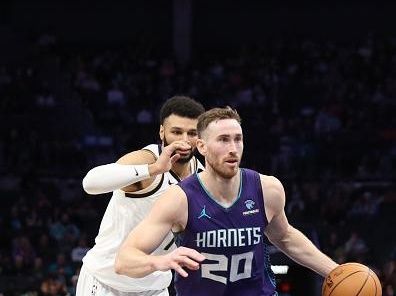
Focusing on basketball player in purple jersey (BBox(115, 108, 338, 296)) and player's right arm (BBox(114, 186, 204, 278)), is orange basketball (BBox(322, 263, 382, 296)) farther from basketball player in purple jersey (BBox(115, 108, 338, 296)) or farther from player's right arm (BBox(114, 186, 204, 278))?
player's right arm (BBox(114, 186, 204, 278))

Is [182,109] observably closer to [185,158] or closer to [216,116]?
[185,158]

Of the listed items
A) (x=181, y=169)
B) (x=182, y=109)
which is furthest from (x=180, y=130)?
(x=181, y=169)

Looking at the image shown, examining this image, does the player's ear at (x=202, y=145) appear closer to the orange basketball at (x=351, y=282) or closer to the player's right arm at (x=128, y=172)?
the player's right arm at (x=128, y=172)

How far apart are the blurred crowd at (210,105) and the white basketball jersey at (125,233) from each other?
17.2 feet

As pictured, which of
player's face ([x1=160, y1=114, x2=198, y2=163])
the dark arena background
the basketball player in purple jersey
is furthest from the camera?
the dark arena background

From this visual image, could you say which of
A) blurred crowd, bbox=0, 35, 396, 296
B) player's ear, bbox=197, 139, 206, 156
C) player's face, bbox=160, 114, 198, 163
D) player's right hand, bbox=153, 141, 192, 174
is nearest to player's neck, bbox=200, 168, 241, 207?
player's ear, bbox=197, 139, 206, 156

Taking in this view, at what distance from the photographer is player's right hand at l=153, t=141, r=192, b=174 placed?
190 inches

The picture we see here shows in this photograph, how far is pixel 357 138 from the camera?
50.6ft

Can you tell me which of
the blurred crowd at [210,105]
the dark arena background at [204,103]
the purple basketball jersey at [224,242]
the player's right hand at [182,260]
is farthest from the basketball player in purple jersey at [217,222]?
the blurred crowd at [210,105]

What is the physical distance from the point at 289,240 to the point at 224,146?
Result: 32.6 inches

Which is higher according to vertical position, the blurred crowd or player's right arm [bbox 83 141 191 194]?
player's right arm [bbox 83 141 191 194]

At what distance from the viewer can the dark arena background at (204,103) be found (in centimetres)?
1320

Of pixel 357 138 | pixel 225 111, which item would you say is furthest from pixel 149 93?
pixel 225 111

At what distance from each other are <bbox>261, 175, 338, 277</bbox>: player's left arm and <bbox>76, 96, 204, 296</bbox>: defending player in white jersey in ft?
2.07
